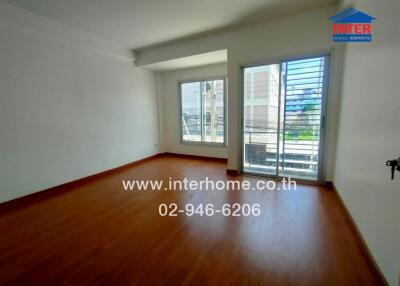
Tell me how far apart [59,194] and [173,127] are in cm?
317

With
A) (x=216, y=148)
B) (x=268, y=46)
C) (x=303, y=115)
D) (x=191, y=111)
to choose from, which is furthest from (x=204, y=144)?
(x=268, y=46)

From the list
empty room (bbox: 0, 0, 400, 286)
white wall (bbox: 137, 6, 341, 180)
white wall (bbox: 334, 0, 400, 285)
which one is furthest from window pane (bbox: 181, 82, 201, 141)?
white wall (bbox: 334, 0, 400, 285)

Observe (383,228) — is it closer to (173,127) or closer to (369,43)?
(369,43)

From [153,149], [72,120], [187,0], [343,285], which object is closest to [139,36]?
[187,0]

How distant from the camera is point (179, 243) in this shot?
1786mm

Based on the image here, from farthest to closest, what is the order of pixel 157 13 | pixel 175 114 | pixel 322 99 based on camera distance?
pixel 175 114
pixel 322 99
pixel 157 13

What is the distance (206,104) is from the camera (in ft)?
16.4

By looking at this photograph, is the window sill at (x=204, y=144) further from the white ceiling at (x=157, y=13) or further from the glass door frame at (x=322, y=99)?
the white ceiling at (x=157, y=13)

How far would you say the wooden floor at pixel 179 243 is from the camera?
4.65 feet

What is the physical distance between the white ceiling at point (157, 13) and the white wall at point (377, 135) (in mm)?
1179

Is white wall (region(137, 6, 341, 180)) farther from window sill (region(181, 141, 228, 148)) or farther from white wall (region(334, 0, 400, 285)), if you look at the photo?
window sill (region(181, 141, 228, 148))

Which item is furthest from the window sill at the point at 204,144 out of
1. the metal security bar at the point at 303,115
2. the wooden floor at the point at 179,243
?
the wooden floor at the point at 179,243

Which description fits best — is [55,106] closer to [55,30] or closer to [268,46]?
[55,30]

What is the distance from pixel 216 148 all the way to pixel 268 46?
2622 millimetres
